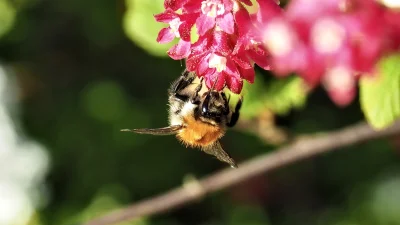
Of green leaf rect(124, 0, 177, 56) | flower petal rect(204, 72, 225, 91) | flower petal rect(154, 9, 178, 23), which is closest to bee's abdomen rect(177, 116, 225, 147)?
flower petal rect(204, 72, 225, 91)

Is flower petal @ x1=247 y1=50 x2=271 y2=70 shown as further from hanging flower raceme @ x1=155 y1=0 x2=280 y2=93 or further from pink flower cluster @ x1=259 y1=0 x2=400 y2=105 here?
pink flower cluster @ x1=259 y1=0 x2=400 y2=105

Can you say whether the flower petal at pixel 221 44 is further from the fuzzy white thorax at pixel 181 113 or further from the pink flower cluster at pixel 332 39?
the fuzzy white thorax at pixel 181 113

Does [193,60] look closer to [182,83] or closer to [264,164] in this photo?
[182,83]

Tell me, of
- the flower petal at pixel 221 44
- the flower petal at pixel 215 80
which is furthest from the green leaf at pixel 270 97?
the flower petal at pixel 221 44

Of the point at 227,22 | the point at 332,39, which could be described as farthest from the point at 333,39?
the point at 227,22

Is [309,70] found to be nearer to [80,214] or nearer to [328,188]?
[80,214]
